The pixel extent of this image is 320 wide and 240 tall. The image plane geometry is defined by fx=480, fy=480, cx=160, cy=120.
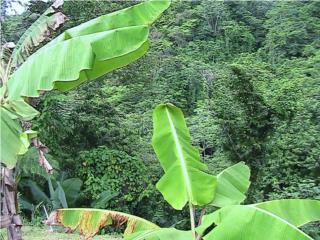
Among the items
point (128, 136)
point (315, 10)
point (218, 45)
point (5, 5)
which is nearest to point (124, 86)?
point (128, 136)

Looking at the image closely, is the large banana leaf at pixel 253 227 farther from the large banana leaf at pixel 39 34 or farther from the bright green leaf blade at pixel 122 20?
the large banana leaf at pixel 39 34

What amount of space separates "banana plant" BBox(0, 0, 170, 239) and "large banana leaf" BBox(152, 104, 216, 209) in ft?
1.07

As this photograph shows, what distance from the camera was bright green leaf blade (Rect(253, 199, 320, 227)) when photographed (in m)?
2.03

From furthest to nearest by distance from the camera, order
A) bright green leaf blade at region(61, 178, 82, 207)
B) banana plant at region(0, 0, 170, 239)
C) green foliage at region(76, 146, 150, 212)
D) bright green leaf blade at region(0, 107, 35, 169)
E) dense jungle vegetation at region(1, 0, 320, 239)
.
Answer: green foliage at region(76, 146, 150, 212) → dense jungle vegetation at region(1, 0, 320, 239) → bright green leaf blade at region(61, 178, 82, 207) → banana plant at region(0, 0, 170, 239) → bright green leaf blade at region(0, 107, 35, 169)

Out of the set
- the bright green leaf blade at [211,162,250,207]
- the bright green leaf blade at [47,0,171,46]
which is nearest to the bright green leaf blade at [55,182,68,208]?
the bright green leaf blade at [211,162,250,207]

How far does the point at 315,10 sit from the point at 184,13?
11.8 feet

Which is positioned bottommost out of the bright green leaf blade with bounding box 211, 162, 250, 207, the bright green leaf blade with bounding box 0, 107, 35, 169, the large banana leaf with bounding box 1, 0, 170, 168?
the bright green leaf blade with bounding box 211, 162, 250, 207

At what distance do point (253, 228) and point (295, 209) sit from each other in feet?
1.43

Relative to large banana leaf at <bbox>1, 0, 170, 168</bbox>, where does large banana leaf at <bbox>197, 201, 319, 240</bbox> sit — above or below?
below

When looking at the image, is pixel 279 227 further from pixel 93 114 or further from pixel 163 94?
pixel 163 94

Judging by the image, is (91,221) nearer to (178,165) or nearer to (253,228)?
(178,165)

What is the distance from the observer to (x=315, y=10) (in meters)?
13.0

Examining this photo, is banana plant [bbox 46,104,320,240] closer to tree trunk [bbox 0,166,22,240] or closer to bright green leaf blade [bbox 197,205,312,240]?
bright green leaf blade [bbox 197,205,312,240]

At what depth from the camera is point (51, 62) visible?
73.6 inches
